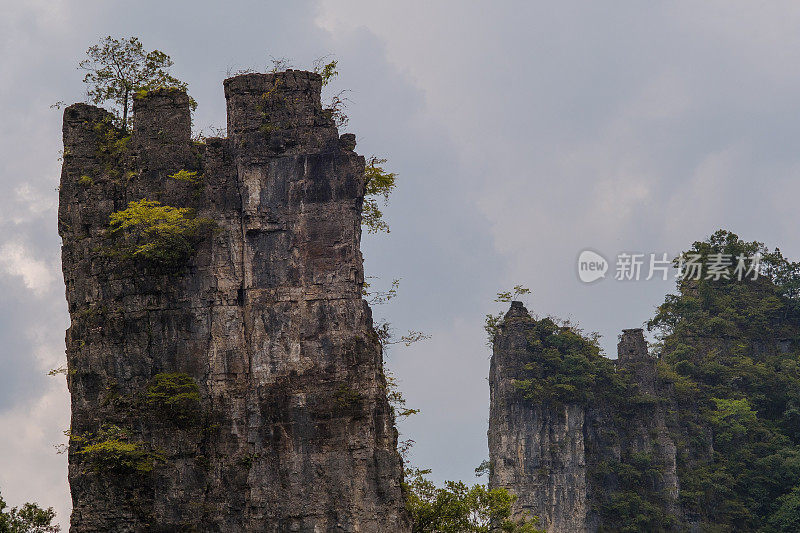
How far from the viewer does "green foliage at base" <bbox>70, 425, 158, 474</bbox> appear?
3397cm

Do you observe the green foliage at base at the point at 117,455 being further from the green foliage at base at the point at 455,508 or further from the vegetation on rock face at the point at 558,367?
the vegetation on rock face at the point at 558,367

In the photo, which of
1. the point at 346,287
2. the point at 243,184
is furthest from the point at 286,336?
the point at 243,184

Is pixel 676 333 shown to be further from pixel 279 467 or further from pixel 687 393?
pixel 279 467

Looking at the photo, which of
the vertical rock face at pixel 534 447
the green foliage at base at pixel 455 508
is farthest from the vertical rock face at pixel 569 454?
the green foliage at base at pixel 455 508

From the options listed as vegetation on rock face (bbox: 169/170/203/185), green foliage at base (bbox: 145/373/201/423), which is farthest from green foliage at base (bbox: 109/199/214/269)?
green foliage at base (bbox: 145/373/201/423)

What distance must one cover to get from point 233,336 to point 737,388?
46.4 meters

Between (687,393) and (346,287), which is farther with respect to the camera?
(687,393)

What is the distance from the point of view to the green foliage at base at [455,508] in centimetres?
3731

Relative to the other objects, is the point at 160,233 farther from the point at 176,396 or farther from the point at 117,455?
the point at 117,455

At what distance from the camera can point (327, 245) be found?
34531 mm

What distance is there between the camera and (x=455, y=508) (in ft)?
123

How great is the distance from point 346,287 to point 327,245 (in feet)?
3.80

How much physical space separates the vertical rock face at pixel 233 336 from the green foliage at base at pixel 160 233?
57mm

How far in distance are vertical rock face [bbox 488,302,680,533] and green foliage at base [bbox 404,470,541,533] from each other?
96.6 feet
